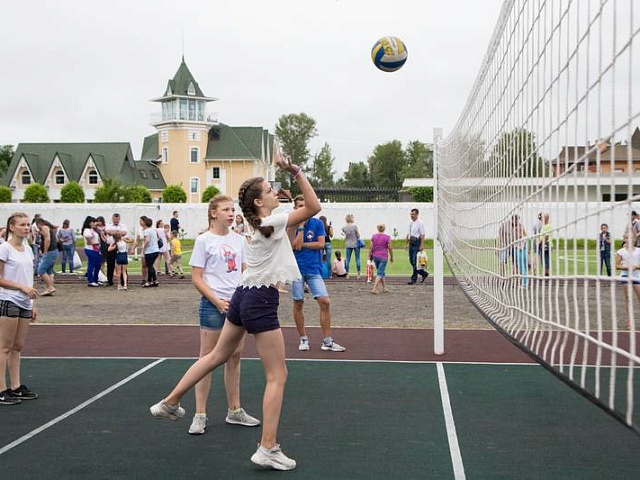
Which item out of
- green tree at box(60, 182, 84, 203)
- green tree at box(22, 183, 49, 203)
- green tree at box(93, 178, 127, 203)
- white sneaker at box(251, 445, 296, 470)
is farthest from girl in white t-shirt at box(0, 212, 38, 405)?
green tree at box(22, 183, 49, 203)

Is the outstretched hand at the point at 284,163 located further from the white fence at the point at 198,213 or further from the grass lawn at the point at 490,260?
the white fence at the point at 198,213

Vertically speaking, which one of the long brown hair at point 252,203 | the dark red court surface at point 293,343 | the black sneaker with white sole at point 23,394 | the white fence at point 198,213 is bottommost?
the black sneaker with white sole at point 23,394

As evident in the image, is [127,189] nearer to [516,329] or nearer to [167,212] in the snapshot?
[167,212]

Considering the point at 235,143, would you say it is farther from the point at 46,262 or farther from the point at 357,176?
the point at 46,262

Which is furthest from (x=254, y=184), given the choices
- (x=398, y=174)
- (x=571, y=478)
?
(x=398, y=174)

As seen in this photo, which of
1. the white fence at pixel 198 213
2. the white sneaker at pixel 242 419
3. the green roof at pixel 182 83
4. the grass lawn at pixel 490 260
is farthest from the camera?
the green roof at pixel 182 83

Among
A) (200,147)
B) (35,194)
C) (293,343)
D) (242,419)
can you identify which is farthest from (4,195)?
(242,419)

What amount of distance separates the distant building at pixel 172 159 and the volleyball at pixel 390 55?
6424cm

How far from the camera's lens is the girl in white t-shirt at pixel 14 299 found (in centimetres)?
730

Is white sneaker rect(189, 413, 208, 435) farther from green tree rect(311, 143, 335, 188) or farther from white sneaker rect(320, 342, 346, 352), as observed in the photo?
green tree rect(311, 143, 335, 188)

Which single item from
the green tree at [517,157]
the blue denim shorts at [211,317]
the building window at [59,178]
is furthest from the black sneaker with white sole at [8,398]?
the building window at [59,178]

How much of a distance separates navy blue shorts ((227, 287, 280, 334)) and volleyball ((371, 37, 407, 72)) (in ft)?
Result: 23.6

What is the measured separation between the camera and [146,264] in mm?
20016

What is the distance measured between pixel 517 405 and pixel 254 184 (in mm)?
3475
